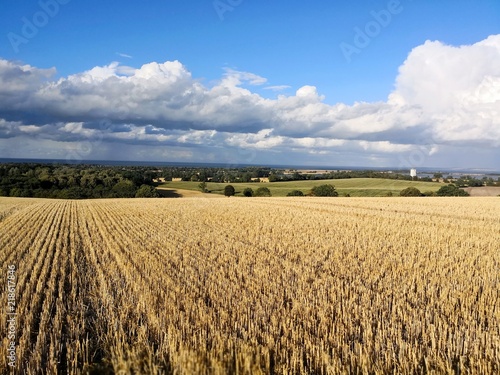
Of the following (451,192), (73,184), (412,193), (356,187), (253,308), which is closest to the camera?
(253,308)

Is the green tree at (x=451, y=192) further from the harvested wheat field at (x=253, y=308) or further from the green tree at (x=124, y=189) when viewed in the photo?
the harvested wheat field at (x=253, y=308)

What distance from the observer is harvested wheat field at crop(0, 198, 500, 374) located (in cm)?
502

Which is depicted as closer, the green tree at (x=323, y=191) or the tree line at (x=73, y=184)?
the tree line at (x=73, y=184)

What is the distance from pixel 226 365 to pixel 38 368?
2.43 meters

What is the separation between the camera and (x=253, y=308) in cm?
689

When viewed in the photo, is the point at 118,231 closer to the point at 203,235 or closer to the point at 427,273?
the point at 203,235

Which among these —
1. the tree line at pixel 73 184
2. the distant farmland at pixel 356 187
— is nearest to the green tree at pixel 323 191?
the distant farmland at pixel 356 187

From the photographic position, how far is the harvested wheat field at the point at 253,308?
16.5 feet

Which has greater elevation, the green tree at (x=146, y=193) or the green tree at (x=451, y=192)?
the green tree at (x=451, y=192)

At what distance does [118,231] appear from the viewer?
18.5 m

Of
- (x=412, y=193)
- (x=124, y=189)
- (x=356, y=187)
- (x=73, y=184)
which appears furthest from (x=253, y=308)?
(x=356, y=187)

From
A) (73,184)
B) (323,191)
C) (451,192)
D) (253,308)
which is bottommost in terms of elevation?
(323,191)

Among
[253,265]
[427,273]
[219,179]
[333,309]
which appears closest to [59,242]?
[253,265]

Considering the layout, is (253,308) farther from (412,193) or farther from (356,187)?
(356,187)
